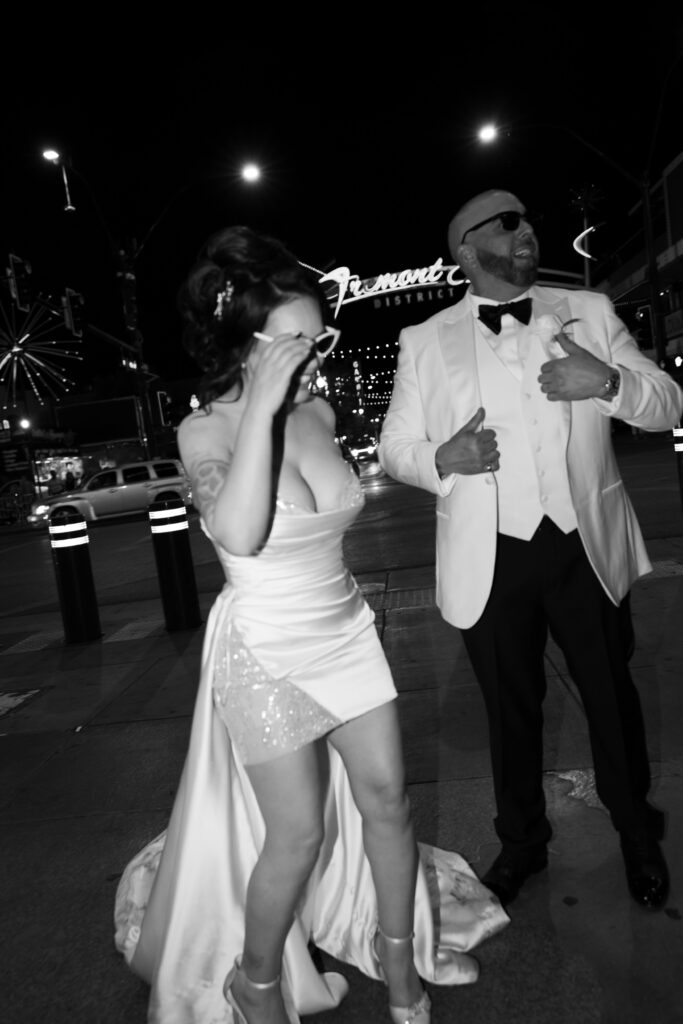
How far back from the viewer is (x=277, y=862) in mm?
2051

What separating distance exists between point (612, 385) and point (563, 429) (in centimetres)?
22

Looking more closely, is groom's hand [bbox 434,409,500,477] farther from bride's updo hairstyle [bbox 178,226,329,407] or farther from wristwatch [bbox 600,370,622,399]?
bride's updo hairstyle [bbox 178,226,329,407]

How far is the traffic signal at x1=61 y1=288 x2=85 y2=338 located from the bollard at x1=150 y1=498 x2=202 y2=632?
13.6m

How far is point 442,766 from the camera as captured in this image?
3793mm

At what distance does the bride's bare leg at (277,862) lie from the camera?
2037 millimetres

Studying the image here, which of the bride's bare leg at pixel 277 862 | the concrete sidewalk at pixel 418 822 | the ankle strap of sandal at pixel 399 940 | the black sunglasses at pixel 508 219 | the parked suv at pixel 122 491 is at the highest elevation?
the black sunglasses at pixel 508 219

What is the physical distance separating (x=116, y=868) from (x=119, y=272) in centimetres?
2020

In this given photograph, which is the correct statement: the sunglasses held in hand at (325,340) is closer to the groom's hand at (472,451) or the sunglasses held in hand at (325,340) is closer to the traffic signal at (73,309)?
the groom's hand at (472,451)

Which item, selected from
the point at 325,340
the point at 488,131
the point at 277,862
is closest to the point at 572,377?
the point at 325,340

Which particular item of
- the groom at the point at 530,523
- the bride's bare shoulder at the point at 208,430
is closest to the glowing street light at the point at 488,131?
the groom at the point at 530,523

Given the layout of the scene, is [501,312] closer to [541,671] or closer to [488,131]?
[541,671]

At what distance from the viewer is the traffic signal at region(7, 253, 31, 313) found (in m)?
15.3

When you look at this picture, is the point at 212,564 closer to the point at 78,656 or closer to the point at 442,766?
the point at 78,656

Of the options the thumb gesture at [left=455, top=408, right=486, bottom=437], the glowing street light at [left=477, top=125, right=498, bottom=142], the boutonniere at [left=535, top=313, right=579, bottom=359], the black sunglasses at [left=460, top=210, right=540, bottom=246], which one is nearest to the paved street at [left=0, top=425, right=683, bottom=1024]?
the thumb gesture at [left=455, top=408, right=486, bottom=437]
